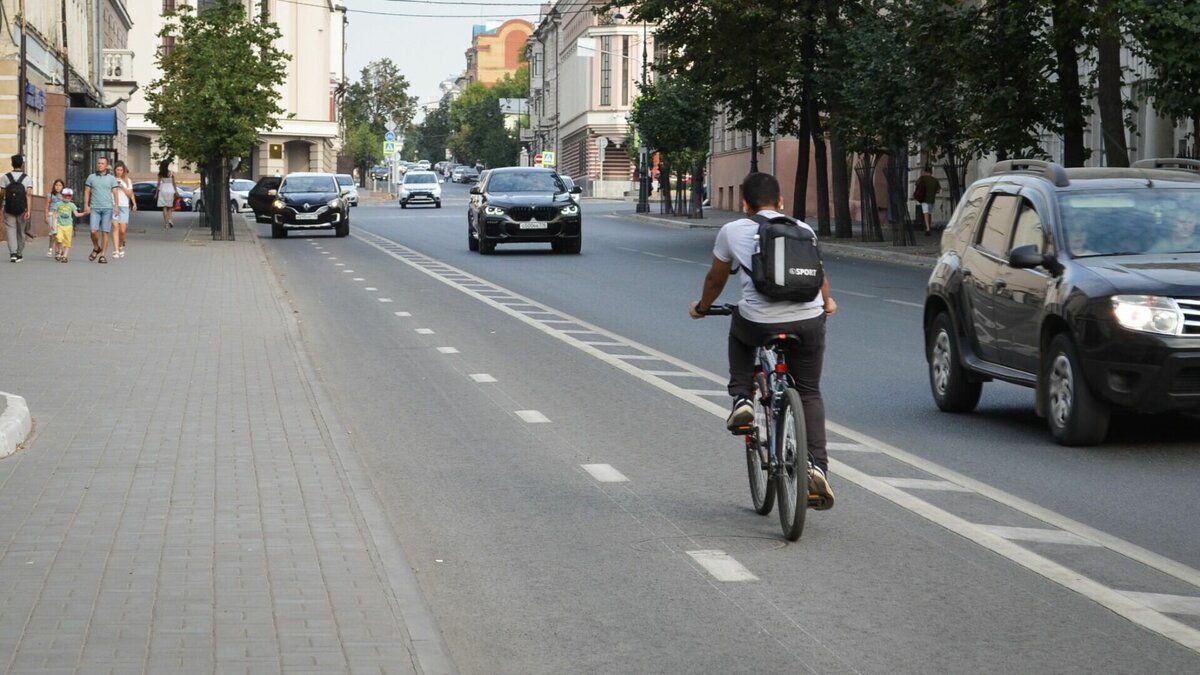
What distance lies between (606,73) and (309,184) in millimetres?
71755

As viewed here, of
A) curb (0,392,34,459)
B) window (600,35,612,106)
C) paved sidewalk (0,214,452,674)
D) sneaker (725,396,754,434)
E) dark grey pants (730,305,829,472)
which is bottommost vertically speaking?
paved sidewalk (0,214,452,674)

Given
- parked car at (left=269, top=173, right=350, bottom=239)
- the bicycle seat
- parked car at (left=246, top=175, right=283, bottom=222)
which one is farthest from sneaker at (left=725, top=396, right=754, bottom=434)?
parked car at (left=246, top=175, right=283, bottom=222)

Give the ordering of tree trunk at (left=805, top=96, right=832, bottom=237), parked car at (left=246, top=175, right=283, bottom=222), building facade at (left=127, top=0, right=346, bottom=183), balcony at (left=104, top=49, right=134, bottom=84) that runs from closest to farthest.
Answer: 1. tree trunk at (left=805, top=96, right=832, bottom=237)
2. parked car at (left=246, top=175, right=283, bottom=222)
3. balcony at (left=104, top=49, right=134, bottom=84)
4. building facade at (left=127, top=0, right=346, bottom=183)

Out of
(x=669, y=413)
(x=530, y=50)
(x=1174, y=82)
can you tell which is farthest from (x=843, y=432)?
(x=530, y=50)

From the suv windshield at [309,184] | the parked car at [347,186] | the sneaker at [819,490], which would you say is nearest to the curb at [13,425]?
the sneaker at [819,490]

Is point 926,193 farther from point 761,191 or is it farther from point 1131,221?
point 761,191

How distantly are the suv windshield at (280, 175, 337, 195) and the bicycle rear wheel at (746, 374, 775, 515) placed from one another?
39661 mm

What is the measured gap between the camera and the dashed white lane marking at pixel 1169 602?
22.3ft

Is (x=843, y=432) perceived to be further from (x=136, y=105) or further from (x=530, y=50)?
(x=530, y=50)

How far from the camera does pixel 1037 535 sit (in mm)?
8297

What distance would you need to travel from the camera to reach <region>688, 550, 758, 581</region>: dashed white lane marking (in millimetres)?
7473

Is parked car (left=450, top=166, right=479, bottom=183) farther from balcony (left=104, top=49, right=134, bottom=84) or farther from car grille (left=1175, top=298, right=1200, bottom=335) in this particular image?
car grille (left=1175, top=298, right=1200, bottom=335)

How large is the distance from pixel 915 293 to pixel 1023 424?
14.8 m

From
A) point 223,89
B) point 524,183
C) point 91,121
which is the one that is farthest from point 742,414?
point 91,121
